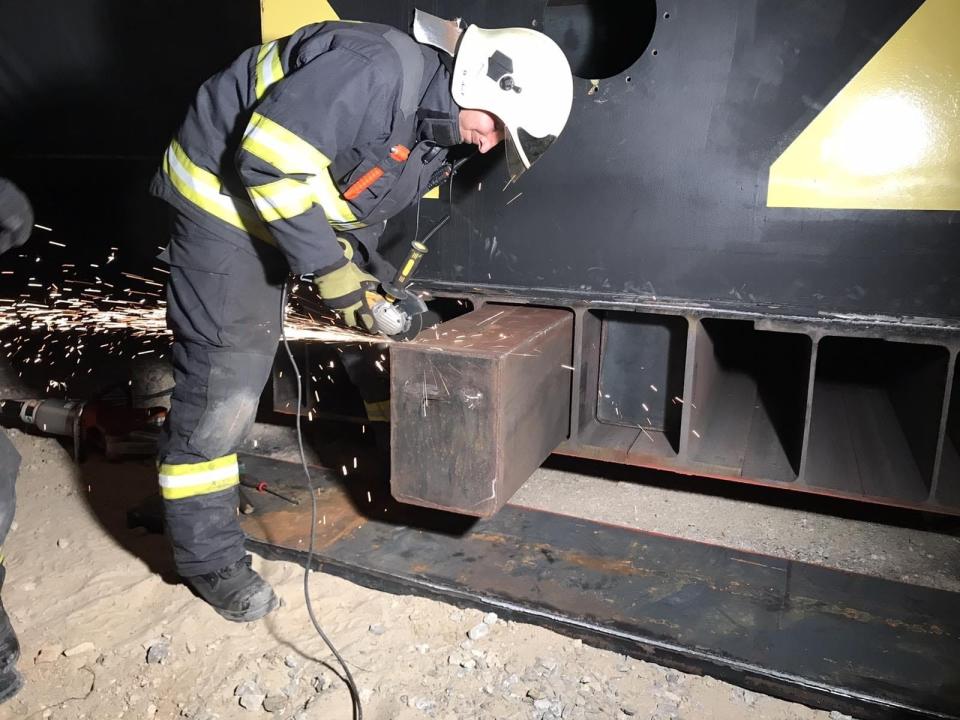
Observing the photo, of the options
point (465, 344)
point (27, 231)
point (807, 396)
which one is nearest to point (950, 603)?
point (807, 396)

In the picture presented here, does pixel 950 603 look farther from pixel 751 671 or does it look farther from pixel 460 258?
pixel 460 258

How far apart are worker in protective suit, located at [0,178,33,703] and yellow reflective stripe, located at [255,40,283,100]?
0.71 meters

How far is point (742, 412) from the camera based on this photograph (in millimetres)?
2945

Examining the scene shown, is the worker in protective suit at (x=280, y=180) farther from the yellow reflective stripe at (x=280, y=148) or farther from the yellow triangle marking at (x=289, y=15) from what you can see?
the yellow triangle marking at (x=289, y=15)

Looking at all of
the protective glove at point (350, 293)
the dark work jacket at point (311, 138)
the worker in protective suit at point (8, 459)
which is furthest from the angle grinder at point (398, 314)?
the worker in protective suit at point (8, 459)

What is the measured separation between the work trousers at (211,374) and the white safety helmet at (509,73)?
2.57 ft

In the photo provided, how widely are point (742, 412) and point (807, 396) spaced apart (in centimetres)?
69

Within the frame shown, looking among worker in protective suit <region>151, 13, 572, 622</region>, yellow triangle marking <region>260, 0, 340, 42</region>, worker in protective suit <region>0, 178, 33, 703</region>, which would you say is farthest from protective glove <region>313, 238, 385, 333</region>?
yellow triangle marking <region>260, 0, 340, 42</region>

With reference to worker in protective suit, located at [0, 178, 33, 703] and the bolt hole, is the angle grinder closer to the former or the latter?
worker in protective suit, located at [0, 178, 33, 703]

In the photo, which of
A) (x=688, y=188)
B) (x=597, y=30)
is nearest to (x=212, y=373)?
(x=688, y=188)

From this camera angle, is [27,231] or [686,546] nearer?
[27,231]

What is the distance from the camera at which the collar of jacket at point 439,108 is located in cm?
210

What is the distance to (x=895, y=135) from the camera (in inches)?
80.5

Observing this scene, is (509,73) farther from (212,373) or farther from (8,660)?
(8,660)
